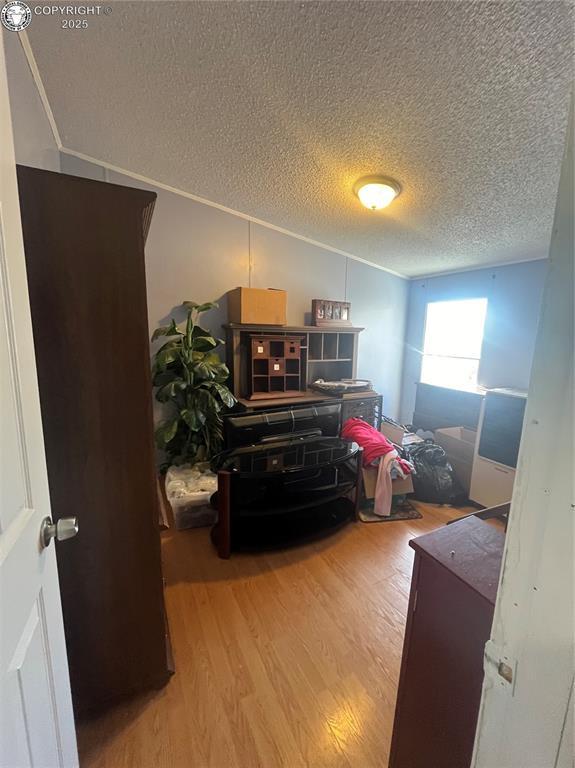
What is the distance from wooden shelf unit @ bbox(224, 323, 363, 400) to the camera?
323cm

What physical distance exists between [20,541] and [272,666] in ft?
4.30

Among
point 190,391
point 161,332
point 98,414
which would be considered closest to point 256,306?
point 161,332

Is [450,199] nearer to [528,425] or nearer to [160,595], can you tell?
[528,425]

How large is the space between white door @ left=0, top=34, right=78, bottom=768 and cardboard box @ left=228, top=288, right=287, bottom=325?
241 centimetres

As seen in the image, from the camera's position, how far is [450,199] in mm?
2273

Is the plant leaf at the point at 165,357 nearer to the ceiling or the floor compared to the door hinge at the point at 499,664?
nearer to the ceiling

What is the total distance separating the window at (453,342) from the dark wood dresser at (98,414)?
3.79 metres

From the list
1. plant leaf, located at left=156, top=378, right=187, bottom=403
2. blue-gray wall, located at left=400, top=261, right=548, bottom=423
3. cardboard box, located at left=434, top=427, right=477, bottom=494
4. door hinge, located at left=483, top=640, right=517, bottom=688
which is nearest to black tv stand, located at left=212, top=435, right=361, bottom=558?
plant leaf, located at left=156, top=378, right=187, bottom=403

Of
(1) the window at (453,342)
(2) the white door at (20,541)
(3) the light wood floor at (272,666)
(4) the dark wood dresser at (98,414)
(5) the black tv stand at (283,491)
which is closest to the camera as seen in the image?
(2) the white door at (20,541)

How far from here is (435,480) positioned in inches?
111

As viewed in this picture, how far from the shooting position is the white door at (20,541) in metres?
0.60

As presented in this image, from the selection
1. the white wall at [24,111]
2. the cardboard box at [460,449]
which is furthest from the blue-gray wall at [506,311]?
the white wall at [24,111]

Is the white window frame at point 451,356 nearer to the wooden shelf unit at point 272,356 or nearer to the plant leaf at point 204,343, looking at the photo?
the wooden shelf unit at point 272,356

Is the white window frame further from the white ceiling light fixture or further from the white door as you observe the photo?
the white door
